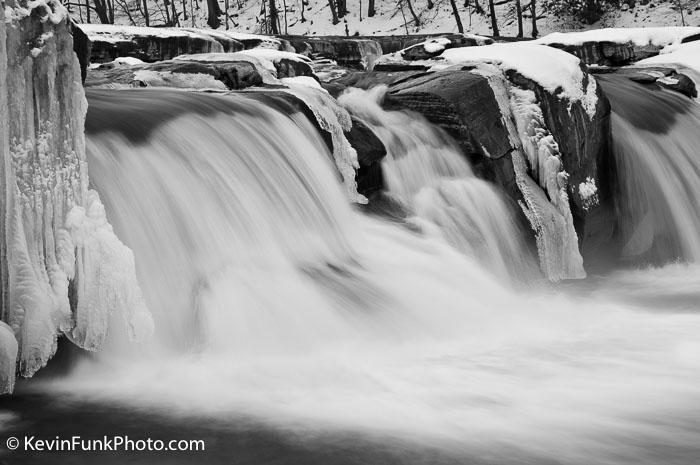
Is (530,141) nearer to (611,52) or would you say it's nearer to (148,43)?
(611,52)

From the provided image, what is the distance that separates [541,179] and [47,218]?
4586mm

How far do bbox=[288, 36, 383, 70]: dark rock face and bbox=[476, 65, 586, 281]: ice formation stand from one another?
11053 millimetres

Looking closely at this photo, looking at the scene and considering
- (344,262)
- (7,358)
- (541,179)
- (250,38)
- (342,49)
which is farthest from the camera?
(342,49)

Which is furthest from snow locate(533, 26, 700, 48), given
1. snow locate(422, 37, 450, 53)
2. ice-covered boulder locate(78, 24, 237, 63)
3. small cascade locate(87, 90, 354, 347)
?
small cascade locate(87, 90, 354, 347)

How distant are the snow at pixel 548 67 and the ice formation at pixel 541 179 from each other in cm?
23

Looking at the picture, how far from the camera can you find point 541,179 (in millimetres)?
6785

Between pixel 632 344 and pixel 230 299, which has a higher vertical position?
pixel 230 299

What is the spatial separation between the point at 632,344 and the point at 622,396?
3.45 feet

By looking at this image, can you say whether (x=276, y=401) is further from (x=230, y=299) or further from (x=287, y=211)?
(x=287, y=211)

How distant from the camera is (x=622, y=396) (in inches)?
142

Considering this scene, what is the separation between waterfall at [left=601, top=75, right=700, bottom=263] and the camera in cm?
720

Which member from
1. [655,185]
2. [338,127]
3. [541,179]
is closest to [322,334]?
[338,127]

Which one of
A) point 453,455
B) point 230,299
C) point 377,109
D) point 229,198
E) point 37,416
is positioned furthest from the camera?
point 377,109

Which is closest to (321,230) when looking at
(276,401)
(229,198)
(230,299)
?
(229,198)
